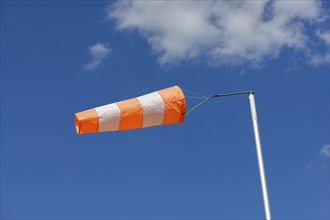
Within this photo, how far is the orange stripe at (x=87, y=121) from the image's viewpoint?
18391 millimetres

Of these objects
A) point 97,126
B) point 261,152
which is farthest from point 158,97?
point 261,152

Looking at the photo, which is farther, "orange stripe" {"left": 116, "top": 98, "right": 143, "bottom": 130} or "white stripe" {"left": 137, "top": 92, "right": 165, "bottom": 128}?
"white stripe" {"left": 137, "top": 92, "right": 165, "bottom": 128}

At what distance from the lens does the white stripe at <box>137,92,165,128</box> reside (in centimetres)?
1912

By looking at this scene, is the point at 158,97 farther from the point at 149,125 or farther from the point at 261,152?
the point at 261,152

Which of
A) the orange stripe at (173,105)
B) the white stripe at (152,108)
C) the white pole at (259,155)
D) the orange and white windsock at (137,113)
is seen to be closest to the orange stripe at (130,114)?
the orange and white windsock at (137,113)

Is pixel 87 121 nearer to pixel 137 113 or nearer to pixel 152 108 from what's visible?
pixel 137 113

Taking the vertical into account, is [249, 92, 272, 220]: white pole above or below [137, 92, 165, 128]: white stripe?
below

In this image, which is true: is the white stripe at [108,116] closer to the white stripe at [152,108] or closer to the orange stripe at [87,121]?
the orange stripe at [87,121]

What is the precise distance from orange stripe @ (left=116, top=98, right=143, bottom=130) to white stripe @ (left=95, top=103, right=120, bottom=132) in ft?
0.52

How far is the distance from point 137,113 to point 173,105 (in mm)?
1088

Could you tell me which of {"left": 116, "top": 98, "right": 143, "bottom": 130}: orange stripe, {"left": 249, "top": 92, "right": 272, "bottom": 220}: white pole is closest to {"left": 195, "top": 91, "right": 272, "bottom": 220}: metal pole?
{"left": 249, "top": 92, "right": 272, "bottom": 220}: white pole

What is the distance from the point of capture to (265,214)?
16641 millimetres

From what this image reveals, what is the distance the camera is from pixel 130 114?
1902 cm

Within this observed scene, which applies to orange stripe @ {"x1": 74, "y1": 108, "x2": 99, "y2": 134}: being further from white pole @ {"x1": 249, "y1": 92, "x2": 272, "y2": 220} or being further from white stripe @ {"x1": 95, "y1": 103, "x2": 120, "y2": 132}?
white pole @ {"x1": 249, "y1": 92, "x2": 272, "y2": 220}
